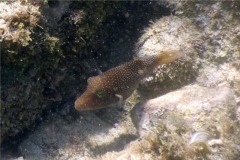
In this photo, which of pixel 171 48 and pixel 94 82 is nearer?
pixel 94 82

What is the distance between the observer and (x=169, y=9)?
503cm

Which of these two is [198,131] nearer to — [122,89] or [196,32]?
[122,89]

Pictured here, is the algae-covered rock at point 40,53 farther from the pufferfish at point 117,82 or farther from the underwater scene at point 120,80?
the pufferfish at point 117,82

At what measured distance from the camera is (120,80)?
4.11 m

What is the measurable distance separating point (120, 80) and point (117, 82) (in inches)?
2.4

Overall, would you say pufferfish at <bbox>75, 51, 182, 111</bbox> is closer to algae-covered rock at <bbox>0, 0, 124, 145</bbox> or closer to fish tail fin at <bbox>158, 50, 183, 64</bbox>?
fish tail fin at <bbox>158, 50, 183, 64</bbox>

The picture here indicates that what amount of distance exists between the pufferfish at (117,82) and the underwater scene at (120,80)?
0.02 metres

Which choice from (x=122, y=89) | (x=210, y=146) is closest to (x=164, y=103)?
(x=122, y=89)

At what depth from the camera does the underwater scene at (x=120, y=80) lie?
3.48 metres

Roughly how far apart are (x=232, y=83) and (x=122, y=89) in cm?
189

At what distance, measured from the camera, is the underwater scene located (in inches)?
137

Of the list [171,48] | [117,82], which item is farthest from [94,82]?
[171,48]

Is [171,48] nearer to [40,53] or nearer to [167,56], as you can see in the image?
[167,56]

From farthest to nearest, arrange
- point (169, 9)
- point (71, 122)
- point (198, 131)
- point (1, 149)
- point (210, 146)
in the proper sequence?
point (169, 9)
point (71, 122)
point (1, 149)
point (198, 131)
point (210, 146)
